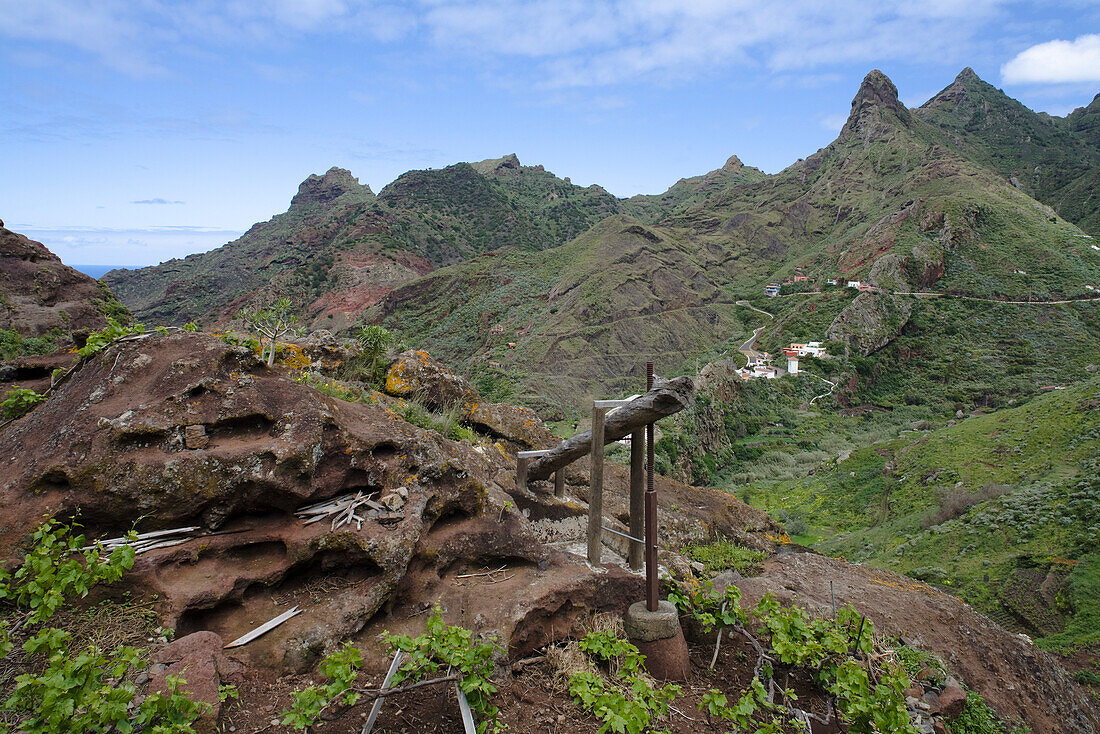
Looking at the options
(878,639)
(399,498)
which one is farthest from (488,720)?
(878,639)

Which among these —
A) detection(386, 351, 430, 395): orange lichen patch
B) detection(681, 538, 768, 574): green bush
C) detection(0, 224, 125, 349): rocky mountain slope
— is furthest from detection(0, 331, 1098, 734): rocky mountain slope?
detection(0, 224, 125, 349): rocky mountain slope

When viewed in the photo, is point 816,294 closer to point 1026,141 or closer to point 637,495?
point 637,495

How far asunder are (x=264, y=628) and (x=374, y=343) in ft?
19.2

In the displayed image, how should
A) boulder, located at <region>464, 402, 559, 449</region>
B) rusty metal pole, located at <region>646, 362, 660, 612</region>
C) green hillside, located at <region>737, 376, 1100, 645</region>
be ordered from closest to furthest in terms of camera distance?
1. rusty metal pole, located at <region>646, 362, 660, 612</region>
2. boulder, located at <region>464, 402, 559, 449</region>
3. green hillside, located at <region>737, 376, 1100, 645</region>

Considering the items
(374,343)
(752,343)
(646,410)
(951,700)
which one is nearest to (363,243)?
(752,343)

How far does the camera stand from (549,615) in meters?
4.52

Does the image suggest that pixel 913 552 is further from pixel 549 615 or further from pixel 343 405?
pixel 343 405

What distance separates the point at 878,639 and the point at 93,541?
716 centimetres

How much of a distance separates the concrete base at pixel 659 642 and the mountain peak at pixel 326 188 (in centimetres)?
11603

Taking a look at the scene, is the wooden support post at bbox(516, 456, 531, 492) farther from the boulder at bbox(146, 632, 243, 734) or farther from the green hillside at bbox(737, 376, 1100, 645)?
the green hillside at bbox(737, 376, 1100, 645)

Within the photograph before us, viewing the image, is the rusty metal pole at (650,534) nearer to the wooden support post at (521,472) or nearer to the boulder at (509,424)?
the wooden support post at (521,472)

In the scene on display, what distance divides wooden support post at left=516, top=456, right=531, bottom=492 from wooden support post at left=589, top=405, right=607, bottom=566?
144 centimetres

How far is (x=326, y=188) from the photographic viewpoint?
109 metres

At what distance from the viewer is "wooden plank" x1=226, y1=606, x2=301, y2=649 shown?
143 inches
